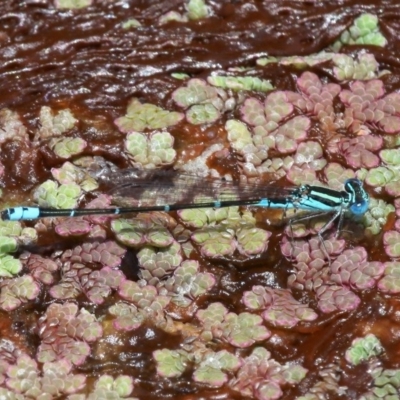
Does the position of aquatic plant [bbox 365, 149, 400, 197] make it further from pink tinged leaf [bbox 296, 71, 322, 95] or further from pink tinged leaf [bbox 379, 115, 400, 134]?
pink tinged leaf [bbox 296, 71, 322, 95]

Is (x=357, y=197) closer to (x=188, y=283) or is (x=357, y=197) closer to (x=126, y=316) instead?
(x=188, y=283)

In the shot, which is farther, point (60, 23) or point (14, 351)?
point (60, 23)

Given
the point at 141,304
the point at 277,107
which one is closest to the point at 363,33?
the point at 277,107

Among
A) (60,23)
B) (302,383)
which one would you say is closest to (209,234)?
(302,383)

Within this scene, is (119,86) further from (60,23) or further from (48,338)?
(48,338)

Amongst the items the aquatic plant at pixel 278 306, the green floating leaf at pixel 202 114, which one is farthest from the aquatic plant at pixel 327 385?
the green floating leaf at pixel 202 114

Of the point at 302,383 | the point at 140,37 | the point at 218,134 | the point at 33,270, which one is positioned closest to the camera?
the point at 302,383

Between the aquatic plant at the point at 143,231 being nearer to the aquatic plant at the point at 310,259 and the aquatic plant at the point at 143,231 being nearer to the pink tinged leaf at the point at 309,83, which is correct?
the aquatic plant at the point at 310,259
